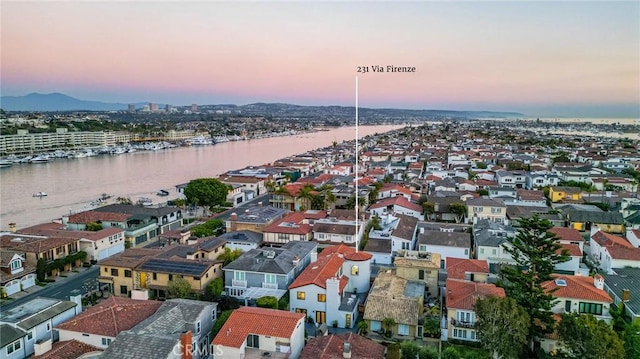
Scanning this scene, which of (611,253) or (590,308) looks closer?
(590,308)

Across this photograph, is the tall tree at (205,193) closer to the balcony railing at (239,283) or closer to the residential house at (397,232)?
the residential house at (397,232)

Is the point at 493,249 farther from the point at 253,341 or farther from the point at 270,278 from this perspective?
the point at 253,341

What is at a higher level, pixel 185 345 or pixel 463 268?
pixel 185 345

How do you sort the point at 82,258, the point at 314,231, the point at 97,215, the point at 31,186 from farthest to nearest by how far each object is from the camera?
the point at 31,186 < the point at 97,215 < the point at 314,231 < the point at 82,258

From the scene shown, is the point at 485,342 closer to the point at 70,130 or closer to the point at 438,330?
the point at 438,330

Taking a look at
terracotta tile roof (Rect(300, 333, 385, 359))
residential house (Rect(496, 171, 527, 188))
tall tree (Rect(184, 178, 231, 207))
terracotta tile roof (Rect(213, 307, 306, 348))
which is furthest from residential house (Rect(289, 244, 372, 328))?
residential house (Rect(496, 171, 527, 188))

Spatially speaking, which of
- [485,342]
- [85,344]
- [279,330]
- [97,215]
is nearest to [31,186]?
[97,215]

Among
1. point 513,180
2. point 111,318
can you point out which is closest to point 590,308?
point 111,318
